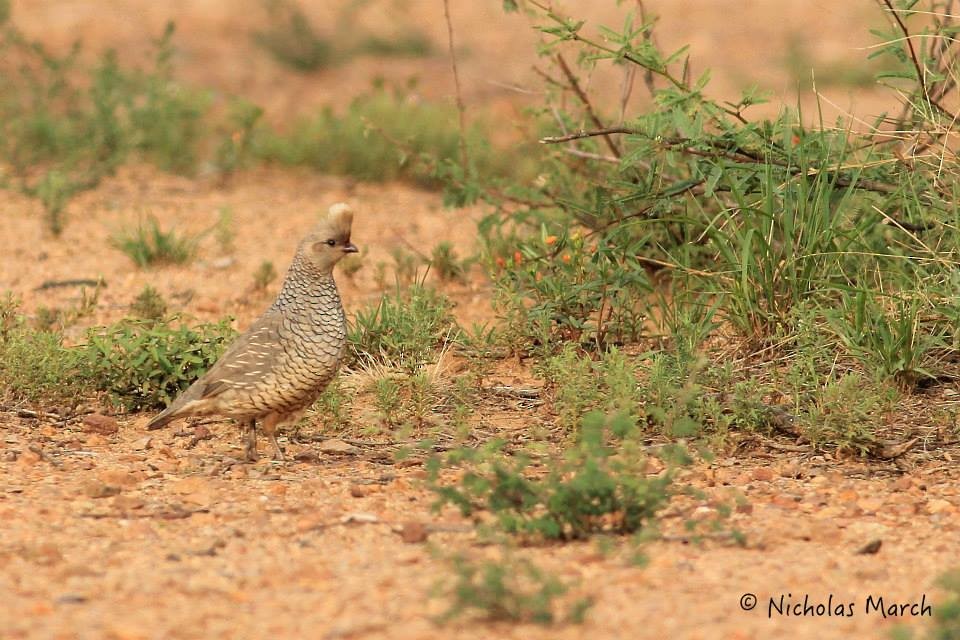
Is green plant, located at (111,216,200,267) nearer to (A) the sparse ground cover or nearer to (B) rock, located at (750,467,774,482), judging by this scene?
(A) the sparse ground cover

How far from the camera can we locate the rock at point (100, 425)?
5605 millimetres

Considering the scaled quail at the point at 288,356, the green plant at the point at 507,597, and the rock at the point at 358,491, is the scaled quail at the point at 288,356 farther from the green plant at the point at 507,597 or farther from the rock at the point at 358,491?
the green plant at the point at 507,597

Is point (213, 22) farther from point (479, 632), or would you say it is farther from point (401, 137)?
point (479, 632)

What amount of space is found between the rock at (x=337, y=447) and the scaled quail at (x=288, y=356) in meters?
0.20

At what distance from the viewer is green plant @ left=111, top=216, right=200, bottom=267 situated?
798 cm

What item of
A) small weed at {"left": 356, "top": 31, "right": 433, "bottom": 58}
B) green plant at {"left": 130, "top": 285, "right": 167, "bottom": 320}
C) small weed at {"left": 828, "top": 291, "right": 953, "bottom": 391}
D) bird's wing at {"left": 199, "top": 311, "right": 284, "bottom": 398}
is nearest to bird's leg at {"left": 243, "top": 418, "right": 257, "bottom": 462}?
bird's wing at {"left": 199, "top": 311, "right": 284, "bottom": 398}

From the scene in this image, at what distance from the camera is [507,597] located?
11.5ft

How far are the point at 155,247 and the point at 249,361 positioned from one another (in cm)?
319

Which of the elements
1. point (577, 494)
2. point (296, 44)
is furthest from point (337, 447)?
point (296, 44)

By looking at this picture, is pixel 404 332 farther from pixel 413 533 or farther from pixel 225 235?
pixel 225 235

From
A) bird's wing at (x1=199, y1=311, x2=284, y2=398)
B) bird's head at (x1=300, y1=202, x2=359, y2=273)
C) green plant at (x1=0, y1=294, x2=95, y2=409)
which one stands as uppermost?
bird's head at (x1=300, y1=202, x2=359, y2=273)

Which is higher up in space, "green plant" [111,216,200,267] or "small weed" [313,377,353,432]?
"green plant" [111,216,200,267]

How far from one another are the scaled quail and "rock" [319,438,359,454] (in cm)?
20

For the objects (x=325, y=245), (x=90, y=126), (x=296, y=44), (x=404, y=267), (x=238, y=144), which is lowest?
(x=404, y=267)
